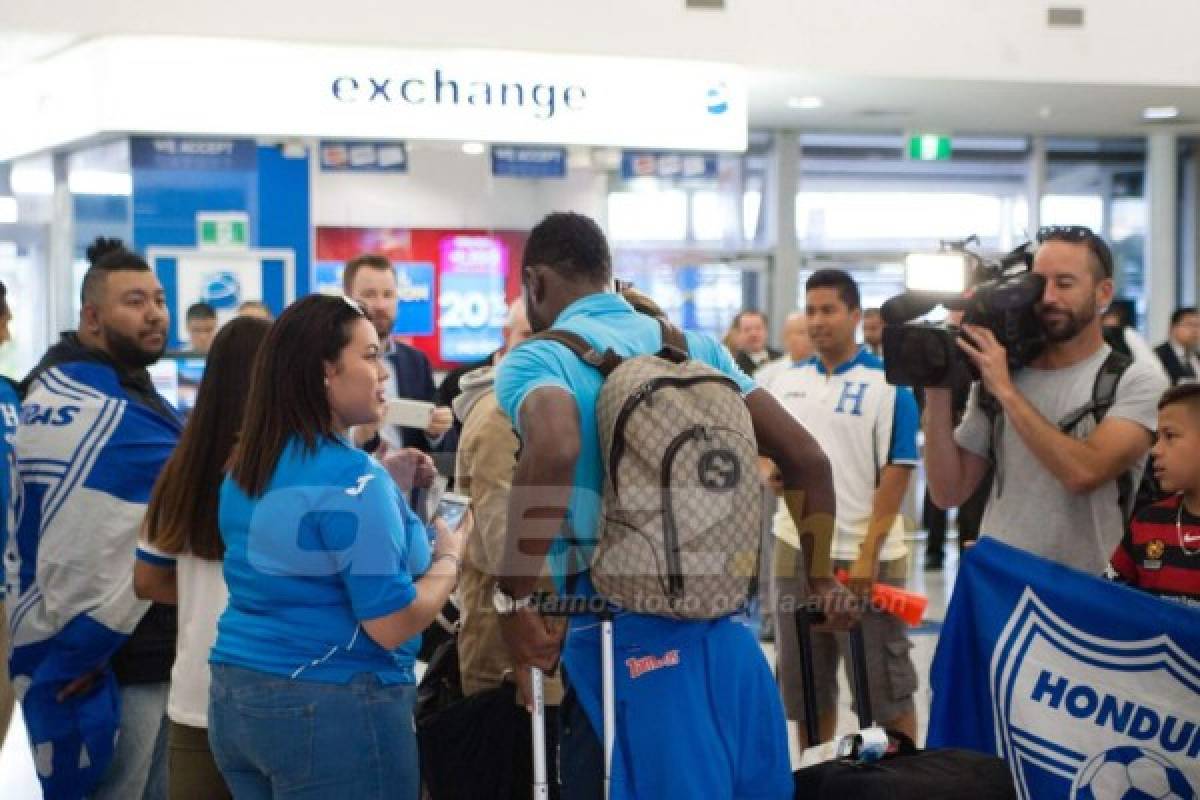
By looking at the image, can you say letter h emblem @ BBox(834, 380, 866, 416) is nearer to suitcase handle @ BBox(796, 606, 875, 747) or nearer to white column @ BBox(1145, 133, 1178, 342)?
suitcase handle @ BBox(796, 606, 875, 747)

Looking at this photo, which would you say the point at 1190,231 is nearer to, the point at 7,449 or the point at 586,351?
the point at 7,449

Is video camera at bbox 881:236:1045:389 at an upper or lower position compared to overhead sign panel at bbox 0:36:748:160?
lower

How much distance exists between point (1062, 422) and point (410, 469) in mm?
1582

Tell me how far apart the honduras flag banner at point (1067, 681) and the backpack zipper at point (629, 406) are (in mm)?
1165

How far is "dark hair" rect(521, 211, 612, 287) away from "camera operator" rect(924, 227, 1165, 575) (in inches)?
42.6

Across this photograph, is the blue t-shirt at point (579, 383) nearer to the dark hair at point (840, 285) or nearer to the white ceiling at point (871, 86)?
the dark hair at point (840, 285)

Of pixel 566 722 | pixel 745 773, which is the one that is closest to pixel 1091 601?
pixel 745 773

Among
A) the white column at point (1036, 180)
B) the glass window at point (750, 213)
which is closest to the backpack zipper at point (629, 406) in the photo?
the glass window at point (750, 213)

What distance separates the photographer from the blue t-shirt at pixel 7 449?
4191 mm

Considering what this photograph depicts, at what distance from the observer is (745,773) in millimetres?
2955

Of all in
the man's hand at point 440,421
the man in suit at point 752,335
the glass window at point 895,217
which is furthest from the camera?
the glass window at point 895,217

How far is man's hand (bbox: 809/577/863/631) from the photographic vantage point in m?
3.36

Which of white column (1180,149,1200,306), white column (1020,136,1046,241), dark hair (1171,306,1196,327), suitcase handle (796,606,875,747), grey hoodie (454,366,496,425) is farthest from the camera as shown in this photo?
white column (1180,149,1200,306)

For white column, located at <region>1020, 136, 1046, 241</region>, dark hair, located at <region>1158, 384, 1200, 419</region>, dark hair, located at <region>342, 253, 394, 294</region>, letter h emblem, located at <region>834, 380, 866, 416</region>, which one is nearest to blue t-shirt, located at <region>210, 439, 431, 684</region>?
dark hair, located at <region>1158, 384, 1200, 419</region>
